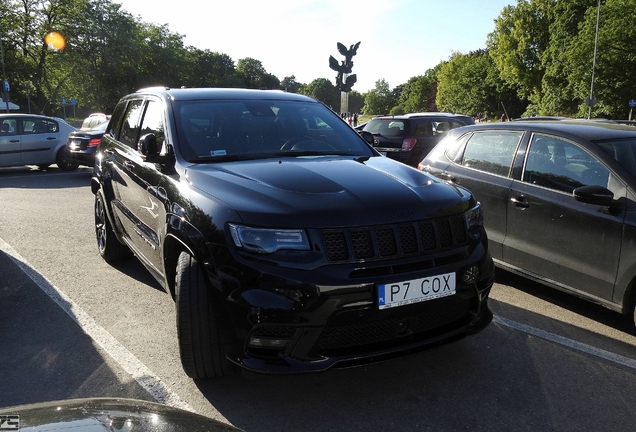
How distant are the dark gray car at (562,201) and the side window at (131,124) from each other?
302 cm

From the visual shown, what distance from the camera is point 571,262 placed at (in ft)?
14.2

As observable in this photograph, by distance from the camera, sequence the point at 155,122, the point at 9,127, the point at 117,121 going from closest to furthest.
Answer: the point at 155,122 < the point at 117,121 < the point at 9,127

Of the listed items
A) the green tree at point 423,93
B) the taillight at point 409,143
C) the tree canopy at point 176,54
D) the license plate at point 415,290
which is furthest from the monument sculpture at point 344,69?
the green tree at point 423,93

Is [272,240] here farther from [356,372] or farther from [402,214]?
[356,372]

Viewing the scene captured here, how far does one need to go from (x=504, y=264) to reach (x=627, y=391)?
1904 mm

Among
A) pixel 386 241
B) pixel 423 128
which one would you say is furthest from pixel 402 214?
pixel 423 128

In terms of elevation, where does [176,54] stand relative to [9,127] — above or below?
above

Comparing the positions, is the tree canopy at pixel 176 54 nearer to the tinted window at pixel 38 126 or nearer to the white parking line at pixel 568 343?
the tinted window at pixel 38 126

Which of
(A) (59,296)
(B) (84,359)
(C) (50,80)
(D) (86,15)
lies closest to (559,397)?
(B) (84,359)

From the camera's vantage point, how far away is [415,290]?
2.87 m

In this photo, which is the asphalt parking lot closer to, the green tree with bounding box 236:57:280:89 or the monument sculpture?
the monument sculpture

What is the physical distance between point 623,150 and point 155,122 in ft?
11.9

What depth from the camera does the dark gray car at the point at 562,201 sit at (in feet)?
13.3

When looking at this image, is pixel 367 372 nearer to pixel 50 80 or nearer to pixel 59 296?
pixel 59 296
